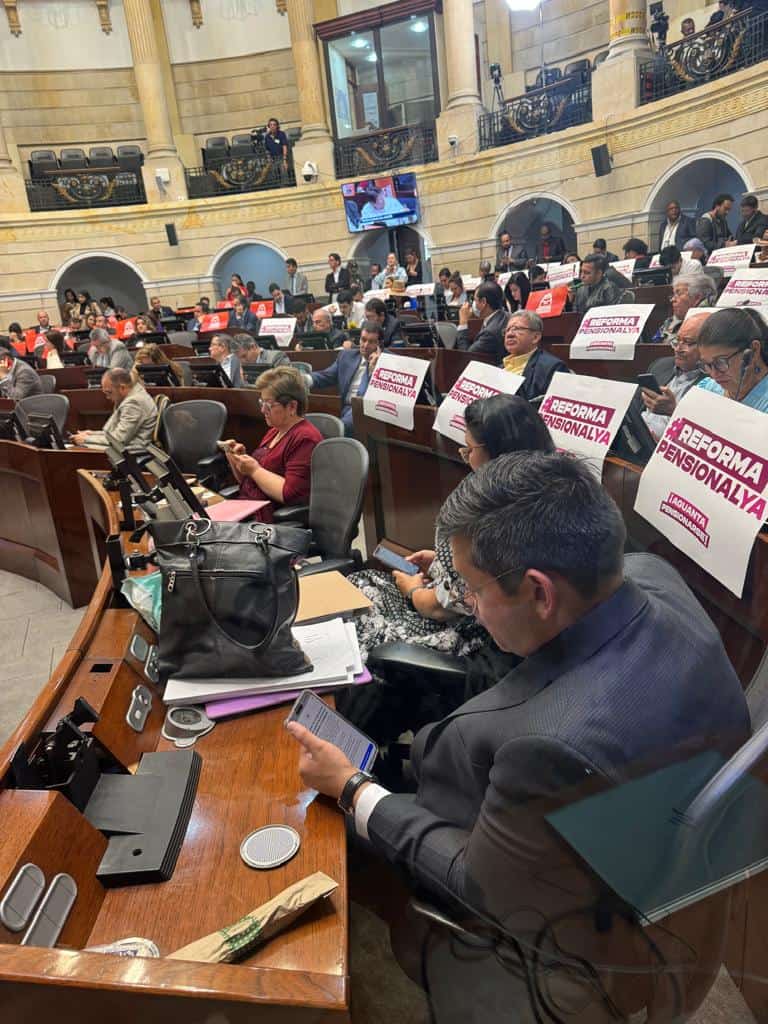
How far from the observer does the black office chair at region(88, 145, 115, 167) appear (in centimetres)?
1513

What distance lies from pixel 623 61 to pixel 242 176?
8.30 meters

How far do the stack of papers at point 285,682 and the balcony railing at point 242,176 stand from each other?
15.2 meters

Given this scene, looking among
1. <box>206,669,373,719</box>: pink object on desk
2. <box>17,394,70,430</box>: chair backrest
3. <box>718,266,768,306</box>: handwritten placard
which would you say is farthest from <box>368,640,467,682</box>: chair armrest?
<box>17,394,70,430</box>: chair backrest

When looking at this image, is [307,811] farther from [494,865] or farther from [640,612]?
[640,612]

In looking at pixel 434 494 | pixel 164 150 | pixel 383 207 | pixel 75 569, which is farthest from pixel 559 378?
pixel 164 150

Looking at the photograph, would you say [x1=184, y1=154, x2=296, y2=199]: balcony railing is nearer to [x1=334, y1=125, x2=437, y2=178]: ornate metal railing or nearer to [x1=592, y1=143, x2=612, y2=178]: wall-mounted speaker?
[x1=334, y1=125, x2=437, y2=178]: ornate metal railing

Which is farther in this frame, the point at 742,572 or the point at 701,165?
the point at 701,165

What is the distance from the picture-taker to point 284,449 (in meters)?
2.94

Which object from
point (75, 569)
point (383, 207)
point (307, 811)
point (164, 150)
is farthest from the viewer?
point (164, 150)

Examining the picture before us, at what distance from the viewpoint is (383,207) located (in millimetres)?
13797

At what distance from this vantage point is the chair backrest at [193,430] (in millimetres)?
4098

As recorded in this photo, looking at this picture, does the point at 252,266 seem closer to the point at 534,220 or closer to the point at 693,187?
the point at 534,220

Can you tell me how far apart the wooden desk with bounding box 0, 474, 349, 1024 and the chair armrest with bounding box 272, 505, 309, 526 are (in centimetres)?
119

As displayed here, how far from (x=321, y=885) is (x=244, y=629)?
564mm
